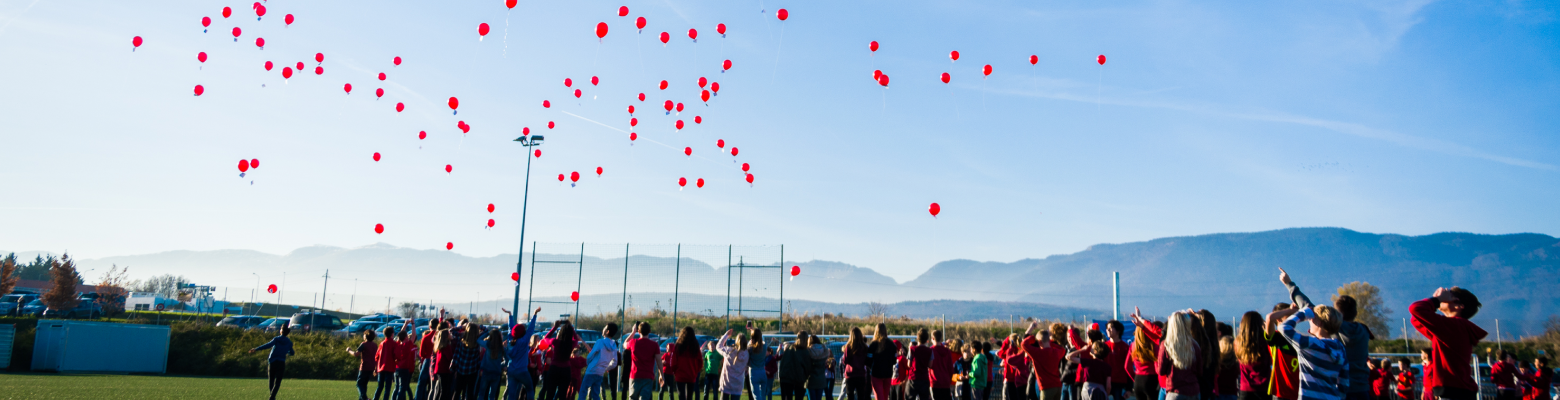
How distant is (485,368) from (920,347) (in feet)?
16.8

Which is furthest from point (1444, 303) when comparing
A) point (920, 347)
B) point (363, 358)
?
point (363, 358)

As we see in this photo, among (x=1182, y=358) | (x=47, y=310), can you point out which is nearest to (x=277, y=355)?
(x=1182, y=358)

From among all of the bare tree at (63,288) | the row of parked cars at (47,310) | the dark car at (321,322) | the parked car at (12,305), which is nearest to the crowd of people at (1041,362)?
the dark car at (321,322)

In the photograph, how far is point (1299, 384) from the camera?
5574 mm

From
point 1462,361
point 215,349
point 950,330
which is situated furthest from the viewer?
point 950,330

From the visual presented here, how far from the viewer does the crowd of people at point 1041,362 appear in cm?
560

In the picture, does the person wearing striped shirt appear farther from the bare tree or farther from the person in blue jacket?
the bare tree

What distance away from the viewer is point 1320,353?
17.5 feet

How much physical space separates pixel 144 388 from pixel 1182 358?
17.0 metres

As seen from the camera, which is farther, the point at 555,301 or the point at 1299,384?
the point at 555,301

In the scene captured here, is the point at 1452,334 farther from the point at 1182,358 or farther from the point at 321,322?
the point at 321,322

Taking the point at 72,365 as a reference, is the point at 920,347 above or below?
above

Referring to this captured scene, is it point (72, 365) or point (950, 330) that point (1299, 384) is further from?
point (72, 365)

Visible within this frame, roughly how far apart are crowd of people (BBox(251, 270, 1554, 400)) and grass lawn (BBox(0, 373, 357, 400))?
4075mm
